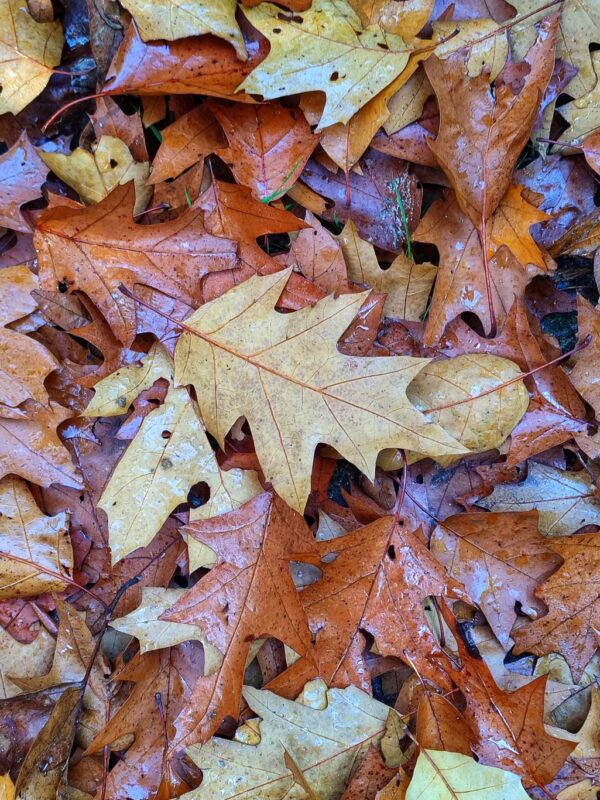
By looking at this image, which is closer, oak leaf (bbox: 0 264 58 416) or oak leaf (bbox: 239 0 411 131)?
oak leaf (bbox: 239 0 411 131)

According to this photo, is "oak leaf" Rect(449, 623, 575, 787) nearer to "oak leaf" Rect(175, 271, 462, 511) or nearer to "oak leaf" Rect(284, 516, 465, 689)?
"oak leaf" Rect(284, 516, 465, 689)

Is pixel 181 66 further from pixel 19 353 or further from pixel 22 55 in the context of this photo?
pixel 19 353

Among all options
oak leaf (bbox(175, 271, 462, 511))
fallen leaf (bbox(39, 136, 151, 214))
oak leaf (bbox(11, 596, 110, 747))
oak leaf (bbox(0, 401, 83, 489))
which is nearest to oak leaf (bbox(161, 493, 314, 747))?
oak leaf (bbox(175, 271, 462, 511))

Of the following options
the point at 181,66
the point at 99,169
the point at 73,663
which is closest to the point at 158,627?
the point at 73,663

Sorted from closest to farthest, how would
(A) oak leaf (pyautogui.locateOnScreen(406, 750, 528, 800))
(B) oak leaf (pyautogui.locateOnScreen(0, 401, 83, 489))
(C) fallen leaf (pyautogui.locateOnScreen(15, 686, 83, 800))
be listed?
1. (A) oak leaf (pyautogui.locateOnScreen(406, 750, 528, 800))
2. (C) fallen leaf (pyautogui.locateOnScreen(15, 686, 83, 800))
3. (B) oak leaf (pyautogui.locateOnScreen(0, 401, 83, 489))

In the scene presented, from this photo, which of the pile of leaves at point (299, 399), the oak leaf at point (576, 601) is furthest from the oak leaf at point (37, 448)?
the oak leaf at point (576, 601)

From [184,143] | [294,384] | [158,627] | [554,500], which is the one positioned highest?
[184,143]
